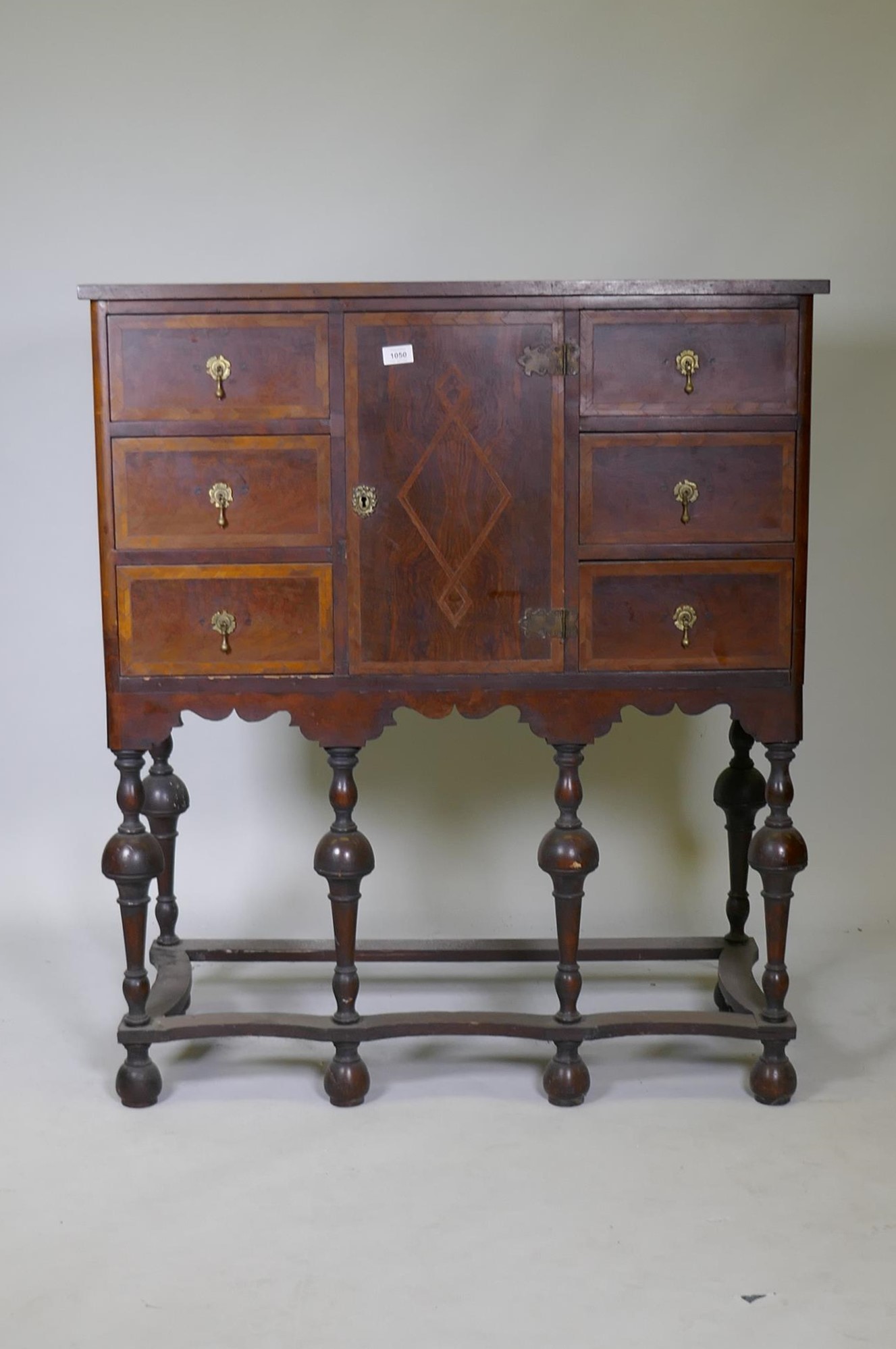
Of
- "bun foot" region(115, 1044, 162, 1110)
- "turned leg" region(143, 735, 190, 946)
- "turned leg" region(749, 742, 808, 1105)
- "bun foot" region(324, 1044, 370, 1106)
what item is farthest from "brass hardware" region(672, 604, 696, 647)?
"bun foot" region(115, 1044, 162, 1110)

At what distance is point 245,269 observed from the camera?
3.97 meters

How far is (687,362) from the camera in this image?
2.90m

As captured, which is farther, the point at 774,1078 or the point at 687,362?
the point at 774,1078

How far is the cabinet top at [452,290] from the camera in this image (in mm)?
2859

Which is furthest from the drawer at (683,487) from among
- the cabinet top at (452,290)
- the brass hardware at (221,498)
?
the brass hardware at (221,498)

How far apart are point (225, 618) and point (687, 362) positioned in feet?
3.33

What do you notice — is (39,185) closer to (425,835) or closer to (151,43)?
(151,43)

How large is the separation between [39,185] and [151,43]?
1.53 ft

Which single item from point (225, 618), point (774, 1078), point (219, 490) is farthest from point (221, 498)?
point (774, 1078)

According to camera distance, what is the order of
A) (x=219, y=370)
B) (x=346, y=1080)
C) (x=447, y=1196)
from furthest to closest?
(x=346, y=1080)
(x=219, y=370)
(x=447, y=1196)

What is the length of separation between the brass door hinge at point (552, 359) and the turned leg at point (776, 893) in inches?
33.8

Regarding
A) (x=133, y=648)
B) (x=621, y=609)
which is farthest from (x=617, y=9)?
(x=133, y=648)

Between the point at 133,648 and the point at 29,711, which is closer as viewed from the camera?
the point at 133,648

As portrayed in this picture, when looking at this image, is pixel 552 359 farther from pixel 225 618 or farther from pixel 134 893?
pixel 134 893
